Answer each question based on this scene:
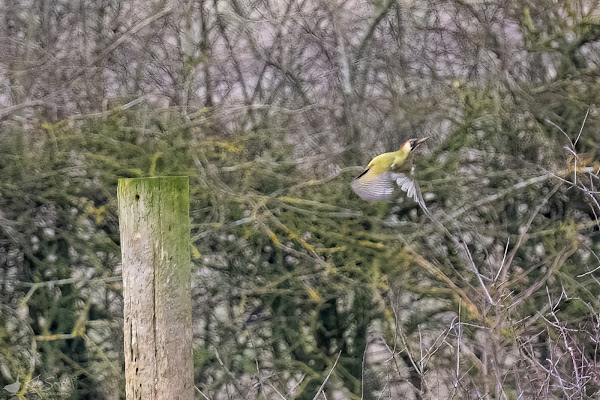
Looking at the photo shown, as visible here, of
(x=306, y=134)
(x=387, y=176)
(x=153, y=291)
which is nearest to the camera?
(x=153, y=291)

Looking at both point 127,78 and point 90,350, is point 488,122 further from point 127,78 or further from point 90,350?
point 90,350

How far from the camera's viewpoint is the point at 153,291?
61.1 inches

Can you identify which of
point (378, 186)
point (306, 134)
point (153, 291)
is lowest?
point (153, 291)

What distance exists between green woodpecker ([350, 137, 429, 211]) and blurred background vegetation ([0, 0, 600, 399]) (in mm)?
Result: 1101

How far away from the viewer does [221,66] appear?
4203mm

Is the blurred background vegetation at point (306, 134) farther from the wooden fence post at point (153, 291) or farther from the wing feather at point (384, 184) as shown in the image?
the wooden fence post at point (153, 291)

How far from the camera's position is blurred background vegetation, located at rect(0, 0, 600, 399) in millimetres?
4176

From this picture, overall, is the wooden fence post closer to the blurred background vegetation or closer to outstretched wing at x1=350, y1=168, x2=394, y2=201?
outstretched wing at x1=350, y1=168, x2=394, y2=201

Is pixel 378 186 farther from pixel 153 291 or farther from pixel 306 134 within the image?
pixel 153 291

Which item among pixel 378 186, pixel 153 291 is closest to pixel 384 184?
pixel 378 186

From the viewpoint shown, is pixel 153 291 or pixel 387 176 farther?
pixel 387 176

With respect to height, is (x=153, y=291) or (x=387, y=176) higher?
(x=387, y=176)

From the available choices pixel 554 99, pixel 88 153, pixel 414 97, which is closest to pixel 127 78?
pixel 88 153

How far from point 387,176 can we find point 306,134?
1344 mm
